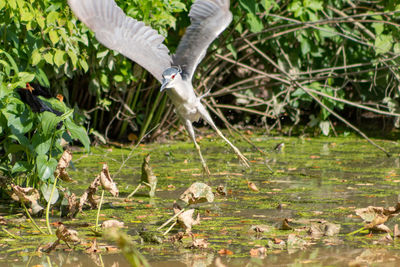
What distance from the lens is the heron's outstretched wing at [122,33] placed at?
460 cm

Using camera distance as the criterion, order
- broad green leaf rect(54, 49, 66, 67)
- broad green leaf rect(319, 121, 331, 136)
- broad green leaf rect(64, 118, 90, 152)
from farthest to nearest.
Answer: broad green leaf rect(319, 121, 331, 136) < broad green leaf rect(54, 49, 66, 67) < broad green leaf rect(64, 118, 90, 152)

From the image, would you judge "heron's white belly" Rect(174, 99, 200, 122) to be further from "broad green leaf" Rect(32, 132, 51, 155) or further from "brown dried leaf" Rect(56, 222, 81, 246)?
"brown dried leaf" Rect(56, 222, 81, 246)

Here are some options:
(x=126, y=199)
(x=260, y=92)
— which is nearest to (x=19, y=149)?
(x=126, y=199)

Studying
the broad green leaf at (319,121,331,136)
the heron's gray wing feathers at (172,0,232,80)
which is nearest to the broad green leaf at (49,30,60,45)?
the heron's gray wing feathers at (172,0,232,80)

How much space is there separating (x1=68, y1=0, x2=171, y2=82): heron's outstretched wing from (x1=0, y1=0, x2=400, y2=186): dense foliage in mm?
190

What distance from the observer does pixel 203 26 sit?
15.3 ft

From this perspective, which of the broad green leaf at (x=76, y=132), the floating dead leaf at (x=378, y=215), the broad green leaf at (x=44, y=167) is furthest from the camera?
the broad green leaf at (x=76, y=132)

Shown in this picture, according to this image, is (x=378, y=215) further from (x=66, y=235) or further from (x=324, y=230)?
(x=66, y=235)

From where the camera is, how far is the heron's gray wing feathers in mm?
4660

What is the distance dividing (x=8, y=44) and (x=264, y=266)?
2656mm

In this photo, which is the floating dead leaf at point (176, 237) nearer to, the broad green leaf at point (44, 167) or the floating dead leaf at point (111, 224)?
the floating dead leaf at point (111, 224)

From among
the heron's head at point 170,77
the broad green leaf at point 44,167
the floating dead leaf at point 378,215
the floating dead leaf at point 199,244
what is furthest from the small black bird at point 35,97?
the floating dead leaf at point 378,215

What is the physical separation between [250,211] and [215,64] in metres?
3.74

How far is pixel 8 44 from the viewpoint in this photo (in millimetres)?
4668
